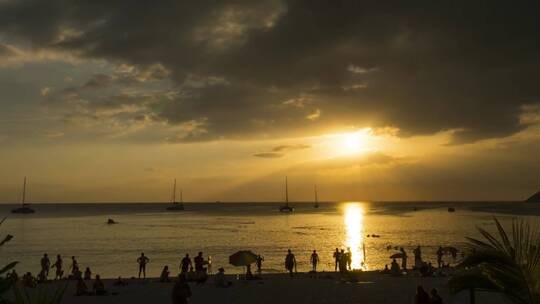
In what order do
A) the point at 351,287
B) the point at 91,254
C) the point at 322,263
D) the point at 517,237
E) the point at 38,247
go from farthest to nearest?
the point at 38,247 < the point at 91,254 < the point at 322,263 < the point at 351,287 < the point at 517,237

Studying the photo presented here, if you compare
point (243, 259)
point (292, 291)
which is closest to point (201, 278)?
point (243, 259)

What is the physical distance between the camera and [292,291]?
2194 centimetres

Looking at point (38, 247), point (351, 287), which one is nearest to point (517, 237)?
point (351, 287)

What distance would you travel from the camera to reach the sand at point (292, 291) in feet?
65.5

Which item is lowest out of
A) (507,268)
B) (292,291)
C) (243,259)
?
(292,291)

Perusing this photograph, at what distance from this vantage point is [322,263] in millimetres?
39344

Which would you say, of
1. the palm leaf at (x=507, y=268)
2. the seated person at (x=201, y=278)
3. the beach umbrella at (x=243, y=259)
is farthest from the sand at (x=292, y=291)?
the palm leaf at (x=507, y=268)

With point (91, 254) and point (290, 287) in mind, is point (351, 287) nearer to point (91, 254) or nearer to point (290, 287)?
point (290, 287)

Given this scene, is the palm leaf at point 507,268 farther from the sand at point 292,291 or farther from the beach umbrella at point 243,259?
the beach umbrella at point 243,259

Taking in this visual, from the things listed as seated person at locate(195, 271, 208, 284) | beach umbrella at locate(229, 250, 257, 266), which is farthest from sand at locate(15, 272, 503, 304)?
beach umbrella at locate(229, 250, 257, 266)

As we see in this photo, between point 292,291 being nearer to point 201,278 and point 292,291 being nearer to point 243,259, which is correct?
point 243,259

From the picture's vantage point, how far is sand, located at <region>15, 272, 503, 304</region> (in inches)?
786

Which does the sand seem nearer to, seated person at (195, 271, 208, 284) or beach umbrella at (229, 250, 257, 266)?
seated person at (195, 271, 208, 284)

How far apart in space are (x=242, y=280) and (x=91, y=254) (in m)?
30.7
